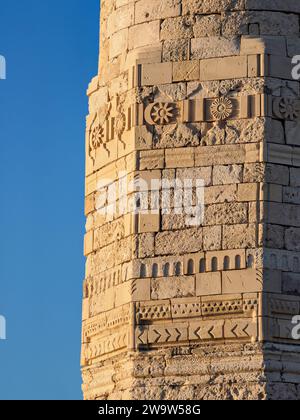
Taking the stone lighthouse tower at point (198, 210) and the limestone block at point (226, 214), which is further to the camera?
the limestone block at point (226, 214)

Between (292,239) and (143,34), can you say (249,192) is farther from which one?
(143,34)

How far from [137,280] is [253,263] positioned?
A: 136cm

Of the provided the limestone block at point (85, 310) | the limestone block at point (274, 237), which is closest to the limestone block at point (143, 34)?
the limestone block at point (274, 237)

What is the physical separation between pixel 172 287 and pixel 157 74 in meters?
2.49

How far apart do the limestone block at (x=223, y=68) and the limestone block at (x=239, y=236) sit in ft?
5.77

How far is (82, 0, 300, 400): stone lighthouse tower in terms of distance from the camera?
2453 centimetres

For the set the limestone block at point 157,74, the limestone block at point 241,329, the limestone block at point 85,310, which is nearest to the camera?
the limestone block at point 241,329

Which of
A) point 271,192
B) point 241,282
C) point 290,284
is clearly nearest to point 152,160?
point 271,192

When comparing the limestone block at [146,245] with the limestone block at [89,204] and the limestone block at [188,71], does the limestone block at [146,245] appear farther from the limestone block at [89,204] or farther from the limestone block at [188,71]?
the limestone block at [188,71]

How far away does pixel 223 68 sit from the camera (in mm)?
25234

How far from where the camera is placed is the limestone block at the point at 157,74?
25.4 metres
